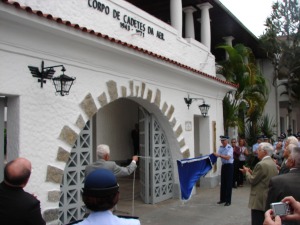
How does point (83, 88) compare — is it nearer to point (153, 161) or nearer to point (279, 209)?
point (153, 161)

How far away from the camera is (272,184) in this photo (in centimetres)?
336

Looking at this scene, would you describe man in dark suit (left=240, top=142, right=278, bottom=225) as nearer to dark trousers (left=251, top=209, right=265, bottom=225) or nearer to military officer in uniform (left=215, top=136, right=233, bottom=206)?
dark trousers (left=251, top=209, right=265, bottom=225)

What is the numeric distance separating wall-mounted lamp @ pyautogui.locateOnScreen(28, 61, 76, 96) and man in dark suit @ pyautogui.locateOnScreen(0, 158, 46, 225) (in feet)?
9.09

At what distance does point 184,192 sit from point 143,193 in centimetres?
168

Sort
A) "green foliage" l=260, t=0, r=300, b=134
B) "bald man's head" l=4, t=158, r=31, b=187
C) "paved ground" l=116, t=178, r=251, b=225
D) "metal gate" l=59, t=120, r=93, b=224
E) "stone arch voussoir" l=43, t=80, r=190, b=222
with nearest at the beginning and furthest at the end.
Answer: "bald man's head" l=4, t=158, r=31, b=187, "stone arch voussoir" l=43, t=80, r=190, b=222, "metal gate" l=59, t=120, r=93, b=224, "paved ground" l=116, t=178, r=251, b=225, "green foliage" l=260, t=0, r=300, b=134

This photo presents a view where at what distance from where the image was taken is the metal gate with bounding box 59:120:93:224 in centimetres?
617

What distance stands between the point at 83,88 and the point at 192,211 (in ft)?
13.0

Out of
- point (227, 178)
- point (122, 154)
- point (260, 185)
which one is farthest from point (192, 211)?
point (122, 154)

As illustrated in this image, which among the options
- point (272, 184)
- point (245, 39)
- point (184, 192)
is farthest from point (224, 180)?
point (245, 39)

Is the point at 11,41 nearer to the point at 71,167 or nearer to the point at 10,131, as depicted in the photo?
the point at 10,131

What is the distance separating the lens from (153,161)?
350 inches

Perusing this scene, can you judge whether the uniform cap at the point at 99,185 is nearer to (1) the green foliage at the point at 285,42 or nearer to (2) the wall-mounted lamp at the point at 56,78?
(2) the wall-mounted lamp at the point at 56,78

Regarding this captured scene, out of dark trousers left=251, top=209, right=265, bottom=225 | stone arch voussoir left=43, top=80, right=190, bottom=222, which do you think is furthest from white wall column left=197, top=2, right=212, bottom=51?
dark trousers left=251, top=209, right=265, bottom=225

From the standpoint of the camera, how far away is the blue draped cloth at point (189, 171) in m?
7.87
